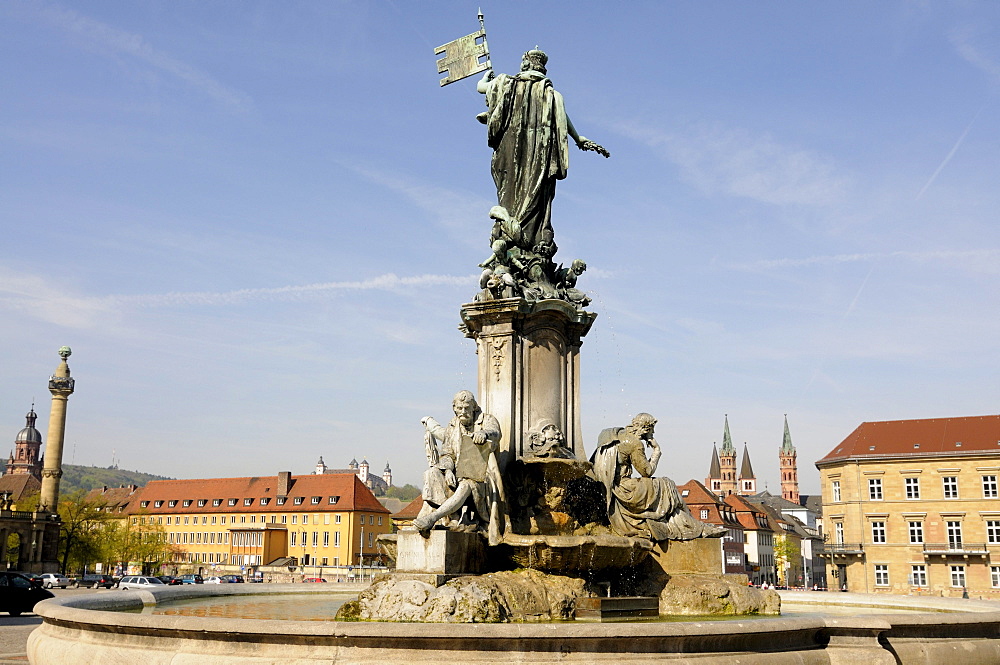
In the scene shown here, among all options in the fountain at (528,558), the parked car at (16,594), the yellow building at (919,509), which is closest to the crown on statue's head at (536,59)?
the fountain at (528,558)

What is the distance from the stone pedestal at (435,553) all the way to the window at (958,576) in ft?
201

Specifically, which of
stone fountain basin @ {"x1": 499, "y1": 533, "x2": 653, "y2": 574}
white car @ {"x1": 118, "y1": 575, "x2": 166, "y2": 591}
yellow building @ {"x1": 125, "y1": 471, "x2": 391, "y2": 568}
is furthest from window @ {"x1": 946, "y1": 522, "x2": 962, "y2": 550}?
stone fountain basin @ {"x1": 499, "y1": 533, "x2": 653, "y2": 574}

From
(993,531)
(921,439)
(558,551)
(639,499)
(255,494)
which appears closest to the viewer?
(558,551)

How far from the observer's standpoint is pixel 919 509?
6481 centimetres

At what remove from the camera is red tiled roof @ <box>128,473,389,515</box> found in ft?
312

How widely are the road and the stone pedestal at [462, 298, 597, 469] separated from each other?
7.56m

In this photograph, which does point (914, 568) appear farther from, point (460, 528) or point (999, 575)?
point (460, 528)

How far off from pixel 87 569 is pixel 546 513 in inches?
3480

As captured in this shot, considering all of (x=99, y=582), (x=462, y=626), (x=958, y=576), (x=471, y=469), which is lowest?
(x=99, y=582)

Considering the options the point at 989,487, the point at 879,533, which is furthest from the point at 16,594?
→ the point at 989,487

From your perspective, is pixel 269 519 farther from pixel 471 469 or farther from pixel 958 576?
pixel 471 469

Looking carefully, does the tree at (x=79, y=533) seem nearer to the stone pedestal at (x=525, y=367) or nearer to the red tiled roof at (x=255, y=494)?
the red tiled roof at (x=255, y=494)

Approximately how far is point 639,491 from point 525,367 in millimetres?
2363

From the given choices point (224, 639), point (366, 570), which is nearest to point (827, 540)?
point (366, 570)
